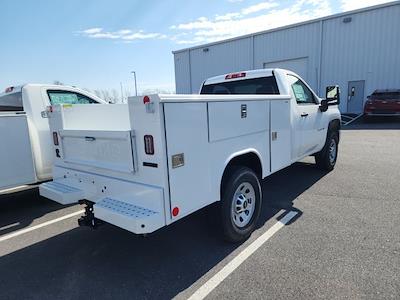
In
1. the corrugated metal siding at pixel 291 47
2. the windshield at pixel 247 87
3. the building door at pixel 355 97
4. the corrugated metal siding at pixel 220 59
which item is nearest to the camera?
the windshield at pixel 247 87

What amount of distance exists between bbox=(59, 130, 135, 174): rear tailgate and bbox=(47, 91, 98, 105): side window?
2105 millimetres

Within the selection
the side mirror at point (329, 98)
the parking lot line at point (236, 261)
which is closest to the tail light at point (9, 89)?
the parking lot line at point (236, 261)

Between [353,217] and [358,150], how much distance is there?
574cm

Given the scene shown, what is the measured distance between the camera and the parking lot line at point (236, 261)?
2.77 metres

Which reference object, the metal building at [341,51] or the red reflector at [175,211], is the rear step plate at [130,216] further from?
the metal building at [341,51]

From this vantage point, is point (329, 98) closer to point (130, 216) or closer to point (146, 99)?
point (146, 99)

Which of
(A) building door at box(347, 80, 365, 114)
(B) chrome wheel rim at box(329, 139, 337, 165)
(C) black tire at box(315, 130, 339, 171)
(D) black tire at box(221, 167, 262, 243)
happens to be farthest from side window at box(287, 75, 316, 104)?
(A) building door at box(347, 80, 365, 114)

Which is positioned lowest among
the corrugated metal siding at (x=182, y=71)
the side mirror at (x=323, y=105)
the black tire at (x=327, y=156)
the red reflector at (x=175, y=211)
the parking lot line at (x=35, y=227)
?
the parking lot line at (x=35, y=227)

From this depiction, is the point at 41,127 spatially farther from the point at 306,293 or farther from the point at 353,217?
the point at 353,217

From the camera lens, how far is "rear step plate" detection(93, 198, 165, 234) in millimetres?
2533

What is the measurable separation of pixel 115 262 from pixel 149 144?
1.54m

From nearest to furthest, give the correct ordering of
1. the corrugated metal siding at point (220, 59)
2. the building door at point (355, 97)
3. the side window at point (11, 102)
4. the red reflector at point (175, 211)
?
the red reflector at point (175, 211)
the side window at point (11, 102)
the building door at point (355, 97)
the corrugated metal siding at point (220, 59)

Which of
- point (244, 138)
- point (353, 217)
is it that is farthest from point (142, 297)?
point (353, 217)

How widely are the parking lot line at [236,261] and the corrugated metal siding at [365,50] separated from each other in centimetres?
1888
